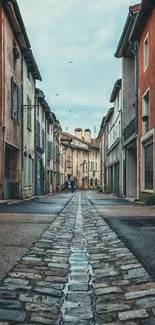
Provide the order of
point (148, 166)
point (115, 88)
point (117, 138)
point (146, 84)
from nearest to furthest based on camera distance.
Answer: point (148, 166), point (146, 84), point (115, 88), point (117, 138)

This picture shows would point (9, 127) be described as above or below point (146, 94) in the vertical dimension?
below

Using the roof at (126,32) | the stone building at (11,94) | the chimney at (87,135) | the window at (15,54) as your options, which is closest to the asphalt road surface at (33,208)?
the stone building at (11,94)

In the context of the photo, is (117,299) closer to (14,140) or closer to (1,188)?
(1,188)

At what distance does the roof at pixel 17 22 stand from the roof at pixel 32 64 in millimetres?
450

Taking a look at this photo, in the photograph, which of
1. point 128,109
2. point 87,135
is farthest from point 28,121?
point 87,135

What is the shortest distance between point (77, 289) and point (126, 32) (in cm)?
1796

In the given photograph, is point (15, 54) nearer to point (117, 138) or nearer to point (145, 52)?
point (145, 52)

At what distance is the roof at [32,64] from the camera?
66.0 feet

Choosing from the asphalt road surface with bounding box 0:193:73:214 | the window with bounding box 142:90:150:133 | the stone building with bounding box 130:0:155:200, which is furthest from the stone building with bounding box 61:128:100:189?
the asphalt road surface with bounding box 0:193:73:214

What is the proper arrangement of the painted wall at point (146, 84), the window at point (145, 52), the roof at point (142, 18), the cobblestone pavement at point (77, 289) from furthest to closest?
the window at point (145, 52) → the painted wall at point (146, 84) → the roof at point (142, 18) → the cobblestone pavement at point (77, 289)

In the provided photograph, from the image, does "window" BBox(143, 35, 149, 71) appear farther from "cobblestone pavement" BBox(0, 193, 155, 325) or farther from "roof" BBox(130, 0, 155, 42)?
"cobblestone pavement" BBox(0, 193, 155, 325)

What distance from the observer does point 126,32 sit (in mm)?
19281

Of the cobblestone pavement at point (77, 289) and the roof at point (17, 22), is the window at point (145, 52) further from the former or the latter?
the cobblestone pavement at point (77, 289)

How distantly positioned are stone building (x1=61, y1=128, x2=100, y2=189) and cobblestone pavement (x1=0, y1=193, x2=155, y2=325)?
5281 centimetres
